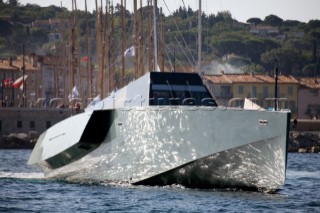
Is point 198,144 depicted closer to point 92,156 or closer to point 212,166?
point 212,166

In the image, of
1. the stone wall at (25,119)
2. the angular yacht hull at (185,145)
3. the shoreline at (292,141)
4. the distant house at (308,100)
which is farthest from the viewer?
the distant house at (308,100)

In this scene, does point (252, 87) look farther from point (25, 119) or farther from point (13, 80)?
point (25, 119)

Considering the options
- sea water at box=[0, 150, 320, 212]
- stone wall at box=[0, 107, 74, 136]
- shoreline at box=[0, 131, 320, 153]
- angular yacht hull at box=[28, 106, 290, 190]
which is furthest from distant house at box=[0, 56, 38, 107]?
sea water at box=[0, 150, 320, 212]

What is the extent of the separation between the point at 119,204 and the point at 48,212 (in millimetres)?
2966

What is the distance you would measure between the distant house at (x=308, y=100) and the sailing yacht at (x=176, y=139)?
4238 inches

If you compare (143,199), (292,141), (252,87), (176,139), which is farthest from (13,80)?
(143,199)

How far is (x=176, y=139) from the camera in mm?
44844

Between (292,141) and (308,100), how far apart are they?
139 ft

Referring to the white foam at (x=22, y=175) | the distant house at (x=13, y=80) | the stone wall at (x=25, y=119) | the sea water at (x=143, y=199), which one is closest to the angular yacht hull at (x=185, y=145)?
the sea water at (x=143, y=199)

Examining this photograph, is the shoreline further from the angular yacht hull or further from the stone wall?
the angular yacht hull

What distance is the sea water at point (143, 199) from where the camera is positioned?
128 ft

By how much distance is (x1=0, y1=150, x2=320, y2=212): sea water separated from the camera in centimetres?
3900

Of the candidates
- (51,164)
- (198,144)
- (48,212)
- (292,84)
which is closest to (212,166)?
(198,144)

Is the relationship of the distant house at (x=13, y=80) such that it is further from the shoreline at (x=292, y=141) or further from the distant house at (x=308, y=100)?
the distant house at (x=308, y=100)
